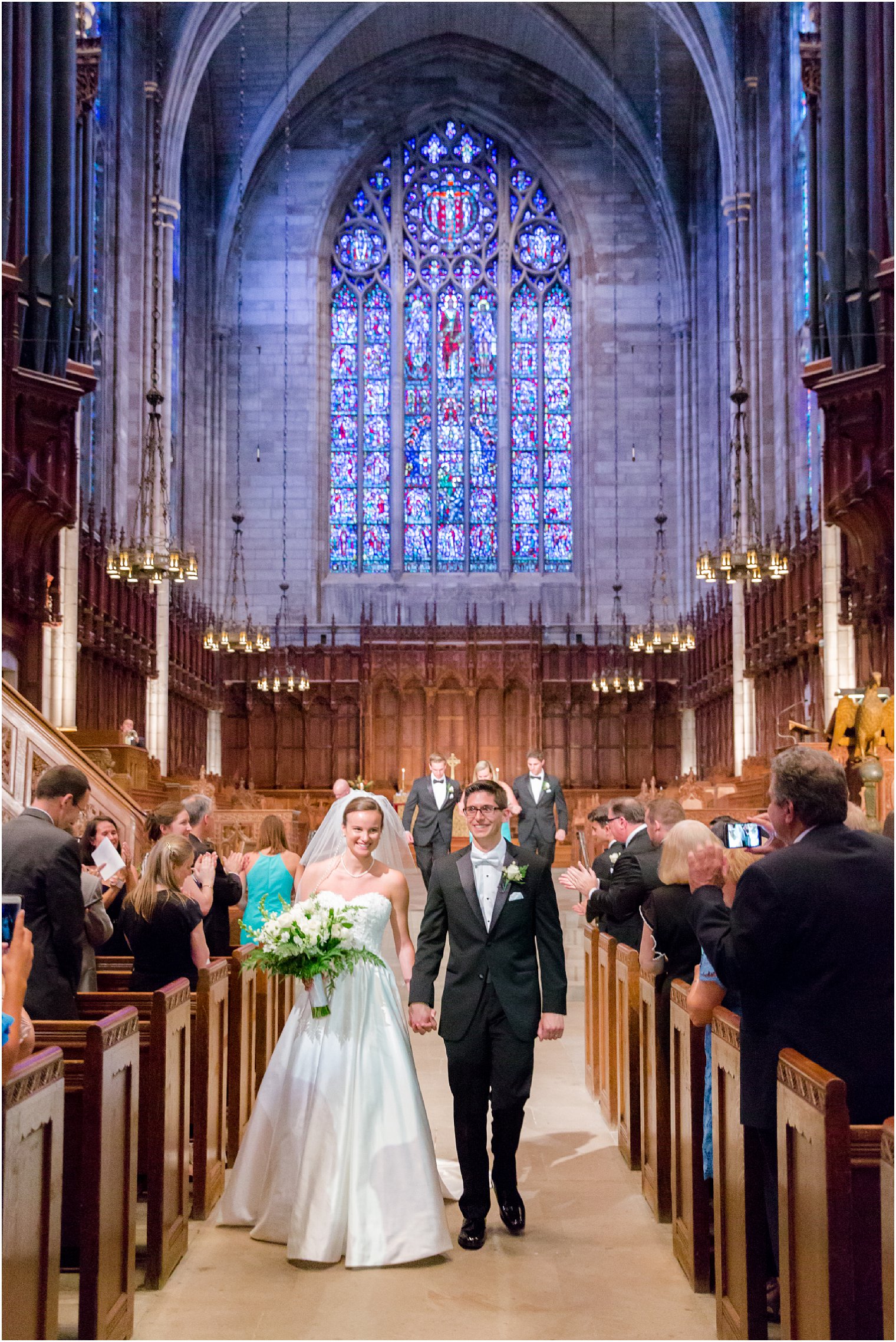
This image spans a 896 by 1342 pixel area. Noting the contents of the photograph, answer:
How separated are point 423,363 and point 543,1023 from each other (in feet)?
81.9

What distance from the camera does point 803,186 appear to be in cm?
1902

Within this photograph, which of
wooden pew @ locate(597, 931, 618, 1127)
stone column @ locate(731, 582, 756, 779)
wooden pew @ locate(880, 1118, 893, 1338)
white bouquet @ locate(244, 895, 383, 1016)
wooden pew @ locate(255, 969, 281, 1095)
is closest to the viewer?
wooden pew @ locate(880, 1118, 893, 1338)

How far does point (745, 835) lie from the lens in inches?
207

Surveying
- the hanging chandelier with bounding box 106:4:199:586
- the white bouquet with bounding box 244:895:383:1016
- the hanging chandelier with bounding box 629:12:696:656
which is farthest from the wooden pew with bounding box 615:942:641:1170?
the hanging chandelier with bounding box 629:12:696:656

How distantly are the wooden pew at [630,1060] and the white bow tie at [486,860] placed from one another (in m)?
0.99

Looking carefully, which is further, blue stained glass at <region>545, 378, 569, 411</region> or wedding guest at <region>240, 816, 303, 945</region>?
blue stained glass at <region>545, 378, 569, 411</region>

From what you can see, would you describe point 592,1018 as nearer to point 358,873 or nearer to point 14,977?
point 358,873

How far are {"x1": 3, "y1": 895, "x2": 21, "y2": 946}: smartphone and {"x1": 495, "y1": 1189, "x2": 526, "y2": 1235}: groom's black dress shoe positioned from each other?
2680mm

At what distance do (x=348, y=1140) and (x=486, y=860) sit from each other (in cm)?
107

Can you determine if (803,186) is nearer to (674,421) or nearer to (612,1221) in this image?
(674,421)

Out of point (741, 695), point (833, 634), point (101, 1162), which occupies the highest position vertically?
point (833, 634)

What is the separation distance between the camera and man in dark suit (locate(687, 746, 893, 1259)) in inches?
124

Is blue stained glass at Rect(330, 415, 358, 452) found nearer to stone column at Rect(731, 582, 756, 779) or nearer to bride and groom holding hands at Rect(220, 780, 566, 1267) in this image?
stone column at Rect(731, 582, 756, 779)

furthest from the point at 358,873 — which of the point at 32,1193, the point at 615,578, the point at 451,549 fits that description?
the point at 451,549
